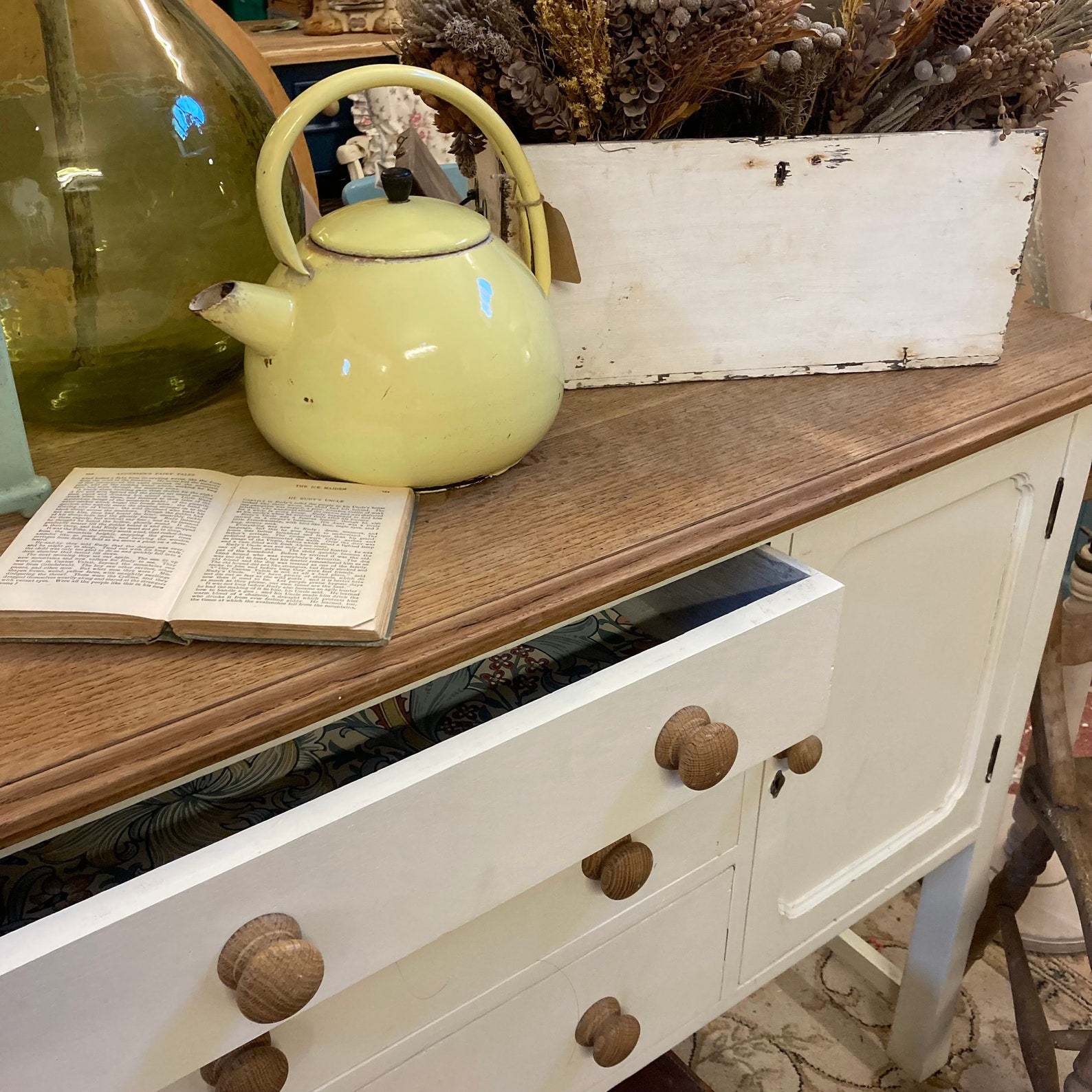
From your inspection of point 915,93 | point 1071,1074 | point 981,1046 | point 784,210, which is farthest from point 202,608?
point 981,1046

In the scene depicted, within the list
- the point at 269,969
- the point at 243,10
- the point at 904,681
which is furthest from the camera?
the point at 243,10

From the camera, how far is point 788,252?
0.72 metres

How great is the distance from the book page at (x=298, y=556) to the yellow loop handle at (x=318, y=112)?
0.14 metres

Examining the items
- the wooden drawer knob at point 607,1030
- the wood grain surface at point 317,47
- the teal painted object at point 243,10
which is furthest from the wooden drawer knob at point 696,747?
the teal painted object at point 243,10

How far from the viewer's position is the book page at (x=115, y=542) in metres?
0.50

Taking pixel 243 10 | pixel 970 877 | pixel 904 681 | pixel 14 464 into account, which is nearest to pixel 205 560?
pixel 14 464

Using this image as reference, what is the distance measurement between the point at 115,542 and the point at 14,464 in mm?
105

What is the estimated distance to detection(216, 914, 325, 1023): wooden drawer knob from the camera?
1.48ft

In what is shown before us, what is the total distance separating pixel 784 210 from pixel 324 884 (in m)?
0.54

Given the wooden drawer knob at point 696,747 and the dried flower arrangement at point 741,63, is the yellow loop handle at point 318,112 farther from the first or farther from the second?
the wooden drawer knob at point 696,747

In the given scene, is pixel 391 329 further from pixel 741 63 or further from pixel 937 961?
pixel 937 961

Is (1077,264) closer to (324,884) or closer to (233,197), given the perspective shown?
(233,197)

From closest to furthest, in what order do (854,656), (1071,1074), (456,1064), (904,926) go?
(456,1064)
(854,656)
(1071,1074)
(904,926)

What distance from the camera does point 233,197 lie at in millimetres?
688
